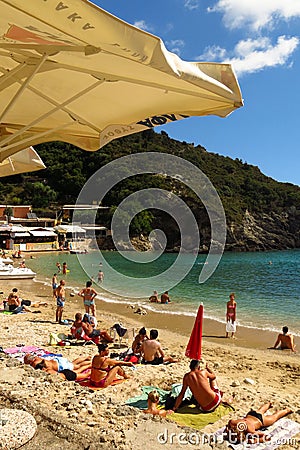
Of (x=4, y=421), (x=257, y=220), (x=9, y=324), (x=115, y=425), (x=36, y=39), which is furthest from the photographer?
(x=257, y=220)

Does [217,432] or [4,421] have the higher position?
[4,421]

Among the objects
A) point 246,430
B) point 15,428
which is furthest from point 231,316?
point 15,428

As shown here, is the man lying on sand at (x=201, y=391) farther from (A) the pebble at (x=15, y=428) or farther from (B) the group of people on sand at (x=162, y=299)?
(B) the group of people on sand at (x=162, y=299)

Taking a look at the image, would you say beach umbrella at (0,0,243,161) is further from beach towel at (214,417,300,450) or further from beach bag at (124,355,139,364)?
beach bag at (124,355,139,364)

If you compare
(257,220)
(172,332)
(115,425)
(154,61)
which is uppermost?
(257,220)

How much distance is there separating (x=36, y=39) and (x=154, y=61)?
0.77 meters

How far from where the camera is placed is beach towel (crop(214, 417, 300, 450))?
3746 millimetres

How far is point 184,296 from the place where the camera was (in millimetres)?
19375

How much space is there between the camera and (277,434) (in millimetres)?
4168

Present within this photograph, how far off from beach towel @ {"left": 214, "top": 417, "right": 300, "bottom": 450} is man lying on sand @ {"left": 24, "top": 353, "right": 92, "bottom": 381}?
246 centimetres

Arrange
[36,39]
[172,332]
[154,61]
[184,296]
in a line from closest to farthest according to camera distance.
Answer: [154,61]
[36,39]
[172,332]
[184,296]

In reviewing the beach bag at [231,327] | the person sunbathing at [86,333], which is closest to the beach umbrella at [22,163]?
the person sunbathing at [86,333]

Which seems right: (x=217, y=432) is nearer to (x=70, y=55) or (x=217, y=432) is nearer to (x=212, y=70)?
(x=212, y=70)

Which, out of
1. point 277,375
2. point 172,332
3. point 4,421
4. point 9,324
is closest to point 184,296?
point 172,332
